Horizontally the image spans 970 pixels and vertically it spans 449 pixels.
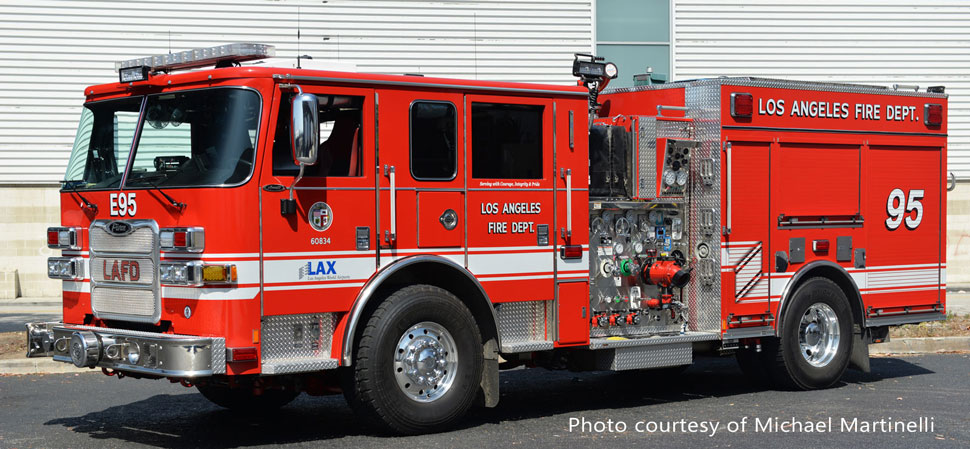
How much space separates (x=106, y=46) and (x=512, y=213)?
45.7 ft

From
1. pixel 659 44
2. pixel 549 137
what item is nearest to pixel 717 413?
pixel 549 137

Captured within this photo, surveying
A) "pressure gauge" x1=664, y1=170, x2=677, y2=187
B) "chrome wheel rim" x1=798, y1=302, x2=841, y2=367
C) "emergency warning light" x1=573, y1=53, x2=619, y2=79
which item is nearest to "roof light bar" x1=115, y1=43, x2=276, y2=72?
"emergency warning light" x1=573, y1=53, x2=619, y2=79

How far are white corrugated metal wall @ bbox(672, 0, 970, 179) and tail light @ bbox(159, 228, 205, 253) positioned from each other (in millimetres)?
15806

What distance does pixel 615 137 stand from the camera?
995 cm

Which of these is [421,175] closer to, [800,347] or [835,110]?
[800,347]

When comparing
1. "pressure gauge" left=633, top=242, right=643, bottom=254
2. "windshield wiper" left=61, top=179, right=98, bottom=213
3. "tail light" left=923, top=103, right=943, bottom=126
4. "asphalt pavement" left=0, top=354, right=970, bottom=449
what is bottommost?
"asphalt pavement" left=0, top=354, right=970, bottom=449

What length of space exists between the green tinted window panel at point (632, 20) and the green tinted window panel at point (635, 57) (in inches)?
6.0

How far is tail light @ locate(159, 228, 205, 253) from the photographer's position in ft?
24.6

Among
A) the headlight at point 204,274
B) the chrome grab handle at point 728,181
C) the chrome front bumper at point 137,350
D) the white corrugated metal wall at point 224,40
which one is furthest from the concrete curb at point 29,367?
the white corrugated metal wall at point 224,40

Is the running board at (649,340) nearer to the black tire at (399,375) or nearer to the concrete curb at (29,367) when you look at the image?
the black tire at (399,375)

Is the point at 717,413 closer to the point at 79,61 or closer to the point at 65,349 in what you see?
the point at 65,349

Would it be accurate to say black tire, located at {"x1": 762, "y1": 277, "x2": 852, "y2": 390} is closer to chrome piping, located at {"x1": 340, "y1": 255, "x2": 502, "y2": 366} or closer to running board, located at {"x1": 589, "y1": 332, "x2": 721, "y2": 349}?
running board, located at {"x1": 589, "y1": 332, "x2": 721, "y2": 349}

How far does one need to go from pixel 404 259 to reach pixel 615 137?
263cm

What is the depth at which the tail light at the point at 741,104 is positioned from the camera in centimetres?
1024
